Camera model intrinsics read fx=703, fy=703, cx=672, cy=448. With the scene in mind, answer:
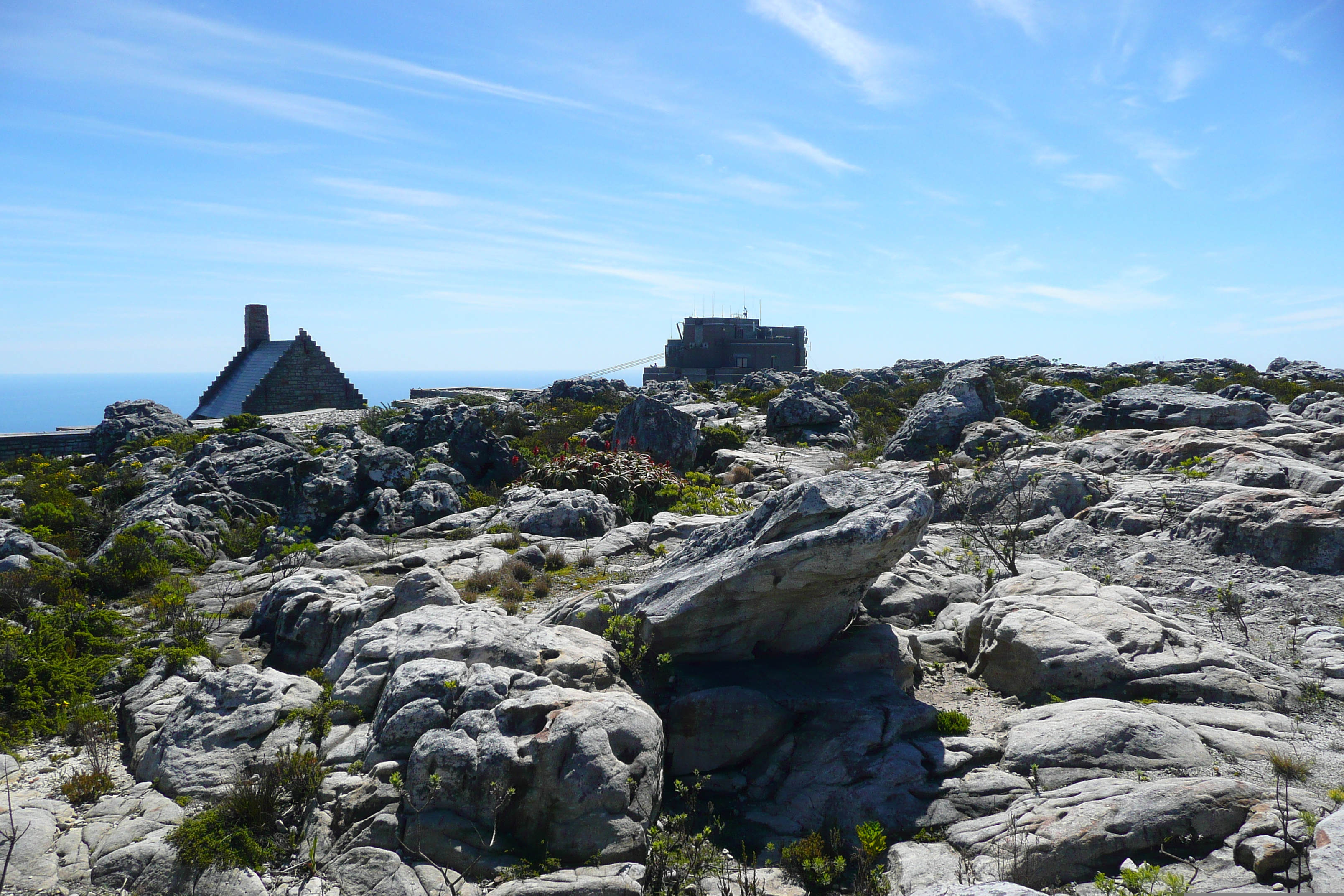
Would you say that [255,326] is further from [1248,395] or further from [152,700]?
[1248,395]

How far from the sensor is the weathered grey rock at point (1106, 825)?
19.5ft

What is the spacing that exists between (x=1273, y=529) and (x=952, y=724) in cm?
776

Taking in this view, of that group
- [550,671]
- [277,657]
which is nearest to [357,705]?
[550,671]

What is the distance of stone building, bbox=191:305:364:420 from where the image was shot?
126 feet

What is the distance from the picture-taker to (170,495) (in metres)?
17.4

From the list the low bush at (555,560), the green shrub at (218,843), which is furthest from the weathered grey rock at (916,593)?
the green shrub at (218,843)

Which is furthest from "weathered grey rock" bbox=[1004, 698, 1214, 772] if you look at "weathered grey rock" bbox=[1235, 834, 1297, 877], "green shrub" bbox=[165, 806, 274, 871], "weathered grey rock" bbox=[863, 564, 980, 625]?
"green shrub" bbox=[165, 806, 274, 871]

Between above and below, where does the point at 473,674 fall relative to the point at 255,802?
above

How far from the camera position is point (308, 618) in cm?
1069

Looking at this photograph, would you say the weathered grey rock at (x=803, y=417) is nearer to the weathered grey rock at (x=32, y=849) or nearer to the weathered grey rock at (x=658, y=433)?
the weathered grey rock at (x=658, y=433)

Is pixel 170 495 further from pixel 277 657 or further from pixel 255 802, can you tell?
pixel 255 802

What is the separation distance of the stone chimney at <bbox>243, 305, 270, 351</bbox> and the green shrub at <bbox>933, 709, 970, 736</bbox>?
46.4 meters

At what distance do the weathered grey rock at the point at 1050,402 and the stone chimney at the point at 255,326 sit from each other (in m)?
43.0

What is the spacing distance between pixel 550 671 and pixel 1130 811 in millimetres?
5943
